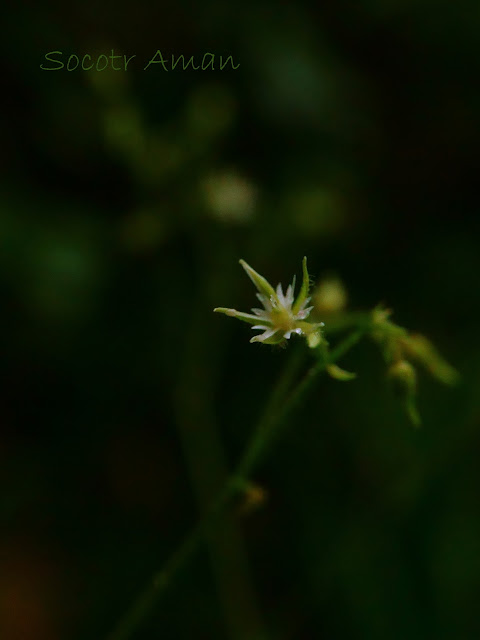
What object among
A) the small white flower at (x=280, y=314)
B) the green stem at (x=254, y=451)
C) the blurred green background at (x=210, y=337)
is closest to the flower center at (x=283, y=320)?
the small white flower at (x=280, y=314)

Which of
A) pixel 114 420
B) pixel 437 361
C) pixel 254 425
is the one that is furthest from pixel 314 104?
pixel 437 361

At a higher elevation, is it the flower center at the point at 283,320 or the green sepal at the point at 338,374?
the flower center at the point at 283,320

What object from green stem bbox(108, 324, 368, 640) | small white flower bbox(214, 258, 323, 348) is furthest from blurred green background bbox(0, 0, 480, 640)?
small white flower bbox(214, 258, 323, 348)

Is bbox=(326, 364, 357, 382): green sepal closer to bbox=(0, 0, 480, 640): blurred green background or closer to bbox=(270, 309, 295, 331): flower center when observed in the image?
bbox=(270, 309, 295, 331): flower center

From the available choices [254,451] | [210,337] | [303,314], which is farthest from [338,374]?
[210,337]

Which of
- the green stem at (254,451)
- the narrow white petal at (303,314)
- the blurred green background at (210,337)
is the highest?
the blurred green background at (210,337)

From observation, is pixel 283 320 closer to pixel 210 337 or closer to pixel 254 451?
pixel 254 451

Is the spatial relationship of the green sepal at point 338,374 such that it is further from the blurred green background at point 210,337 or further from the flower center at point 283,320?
the blurred green background at point 210,337

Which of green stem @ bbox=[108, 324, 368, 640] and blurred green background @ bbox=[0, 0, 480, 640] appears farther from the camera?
blurred green background @ bbox=[0, 0, 480, 640]
